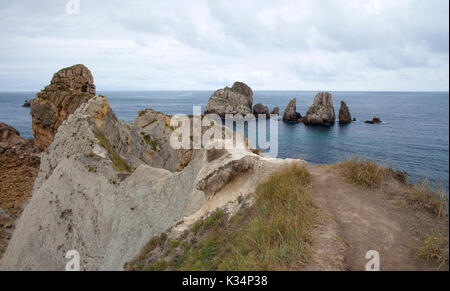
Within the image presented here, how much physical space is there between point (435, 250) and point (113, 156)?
16.4 meters

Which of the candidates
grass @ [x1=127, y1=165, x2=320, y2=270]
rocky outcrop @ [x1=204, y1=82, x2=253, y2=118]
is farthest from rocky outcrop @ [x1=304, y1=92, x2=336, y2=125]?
grass @ [x1=127, y1=165, x2=320, y2=270]

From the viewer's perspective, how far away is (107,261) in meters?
13.0

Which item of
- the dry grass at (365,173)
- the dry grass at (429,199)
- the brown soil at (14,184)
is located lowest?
the brown soil at (14,184)

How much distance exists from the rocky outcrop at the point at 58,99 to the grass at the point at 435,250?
3700 cm

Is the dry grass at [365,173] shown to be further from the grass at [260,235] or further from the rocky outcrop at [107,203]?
the rocky outcrop at [107,203]

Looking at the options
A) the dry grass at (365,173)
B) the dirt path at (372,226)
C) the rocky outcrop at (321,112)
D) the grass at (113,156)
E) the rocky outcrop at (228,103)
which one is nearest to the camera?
the dirt path at (372,226)

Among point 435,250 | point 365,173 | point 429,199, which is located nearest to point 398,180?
point 365,173

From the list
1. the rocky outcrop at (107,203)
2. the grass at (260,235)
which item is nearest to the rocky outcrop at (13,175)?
the rocky outcrop at (107,203)

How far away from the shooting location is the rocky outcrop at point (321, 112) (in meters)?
83.3

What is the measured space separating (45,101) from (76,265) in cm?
3053

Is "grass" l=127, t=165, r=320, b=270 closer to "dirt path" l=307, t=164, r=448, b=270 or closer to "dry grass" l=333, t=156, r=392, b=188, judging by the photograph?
"dirt path" l=307, t=164, r=448, b=270

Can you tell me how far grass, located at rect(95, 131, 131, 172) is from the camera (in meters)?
16.2

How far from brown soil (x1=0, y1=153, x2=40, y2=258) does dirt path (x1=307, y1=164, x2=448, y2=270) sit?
24.8m
